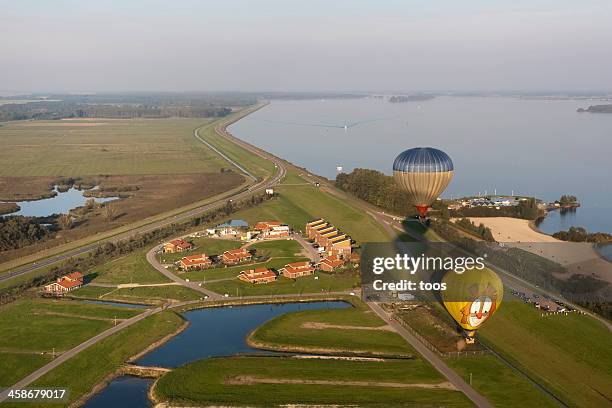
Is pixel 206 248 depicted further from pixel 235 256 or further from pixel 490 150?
pixel 490 150

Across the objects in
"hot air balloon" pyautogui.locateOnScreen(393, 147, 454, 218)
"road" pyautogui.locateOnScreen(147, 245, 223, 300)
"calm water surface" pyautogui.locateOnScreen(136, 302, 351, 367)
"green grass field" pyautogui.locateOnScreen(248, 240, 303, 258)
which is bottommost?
"calm water surface" pyautogui.locateOnScreen(136, 302, 351, 367)

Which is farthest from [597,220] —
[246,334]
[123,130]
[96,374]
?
[123,130]

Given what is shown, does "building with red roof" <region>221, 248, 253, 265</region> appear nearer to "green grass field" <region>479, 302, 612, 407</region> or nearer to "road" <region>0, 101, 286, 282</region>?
"road" <region>0, 101, 286, 282</region>

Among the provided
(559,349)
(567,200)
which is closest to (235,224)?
(559,349)

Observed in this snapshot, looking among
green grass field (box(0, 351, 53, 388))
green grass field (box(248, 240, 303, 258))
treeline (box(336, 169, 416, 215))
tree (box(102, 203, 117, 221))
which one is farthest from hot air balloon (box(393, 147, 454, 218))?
tree (box(102, 203, 117, 221))

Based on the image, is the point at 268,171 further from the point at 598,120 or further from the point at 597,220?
the point at 598,120

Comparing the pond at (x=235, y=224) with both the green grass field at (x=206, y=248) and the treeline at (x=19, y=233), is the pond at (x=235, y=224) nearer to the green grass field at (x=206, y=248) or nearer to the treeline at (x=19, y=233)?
the green grass field at (x=206, y=248)

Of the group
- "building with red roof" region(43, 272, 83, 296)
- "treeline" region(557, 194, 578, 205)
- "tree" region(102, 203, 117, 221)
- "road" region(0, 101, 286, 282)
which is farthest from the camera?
"treeline" region(557, 194, 578, 205)
